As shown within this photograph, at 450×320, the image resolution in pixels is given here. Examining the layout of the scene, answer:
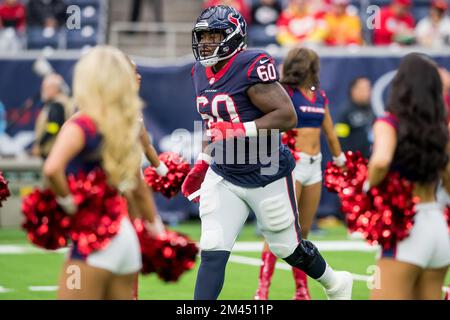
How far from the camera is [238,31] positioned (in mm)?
6277

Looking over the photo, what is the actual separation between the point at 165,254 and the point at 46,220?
595mm

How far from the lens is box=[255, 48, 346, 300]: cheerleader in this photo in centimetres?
773

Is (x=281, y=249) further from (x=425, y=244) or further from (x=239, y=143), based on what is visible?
(x=425, y=244)

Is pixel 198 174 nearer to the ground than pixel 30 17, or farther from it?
nearer to the ground

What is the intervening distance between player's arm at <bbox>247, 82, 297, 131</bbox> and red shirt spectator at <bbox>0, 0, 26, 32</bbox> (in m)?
10.5

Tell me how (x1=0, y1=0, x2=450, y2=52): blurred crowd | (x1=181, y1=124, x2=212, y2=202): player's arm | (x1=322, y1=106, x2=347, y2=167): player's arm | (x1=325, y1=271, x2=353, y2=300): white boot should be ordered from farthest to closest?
(x1=0, y1=0, x2=450, y2=52): blurred crowd → (x1=322, y1=106, x2=347, y2=167): player's arm → (x1=325, y1=271, x2=353, y2=300): white boot → (x1=181, y1=124, x2=212, y2=202): player's arm

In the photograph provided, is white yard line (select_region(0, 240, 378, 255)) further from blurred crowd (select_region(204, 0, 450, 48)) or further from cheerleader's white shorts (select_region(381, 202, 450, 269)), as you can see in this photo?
cheerleader's white shorts (select_region(381, 202, 450, 269))

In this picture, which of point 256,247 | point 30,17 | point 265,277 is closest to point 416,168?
point 265,277

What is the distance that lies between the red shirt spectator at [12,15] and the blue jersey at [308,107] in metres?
9.08

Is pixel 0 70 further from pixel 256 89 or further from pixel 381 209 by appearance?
pixel 381 209

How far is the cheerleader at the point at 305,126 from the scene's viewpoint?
7.73 metres

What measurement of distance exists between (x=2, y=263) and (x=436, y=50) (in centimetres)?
718

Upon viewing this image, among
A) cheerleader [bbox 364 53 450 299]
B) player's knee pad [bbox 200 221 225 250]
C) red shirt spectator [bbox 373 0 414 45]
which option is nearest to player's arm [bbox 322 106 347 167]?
player's knee pad [bbox 200 221 225 250]

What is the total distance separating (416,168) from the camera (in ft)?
15.4
